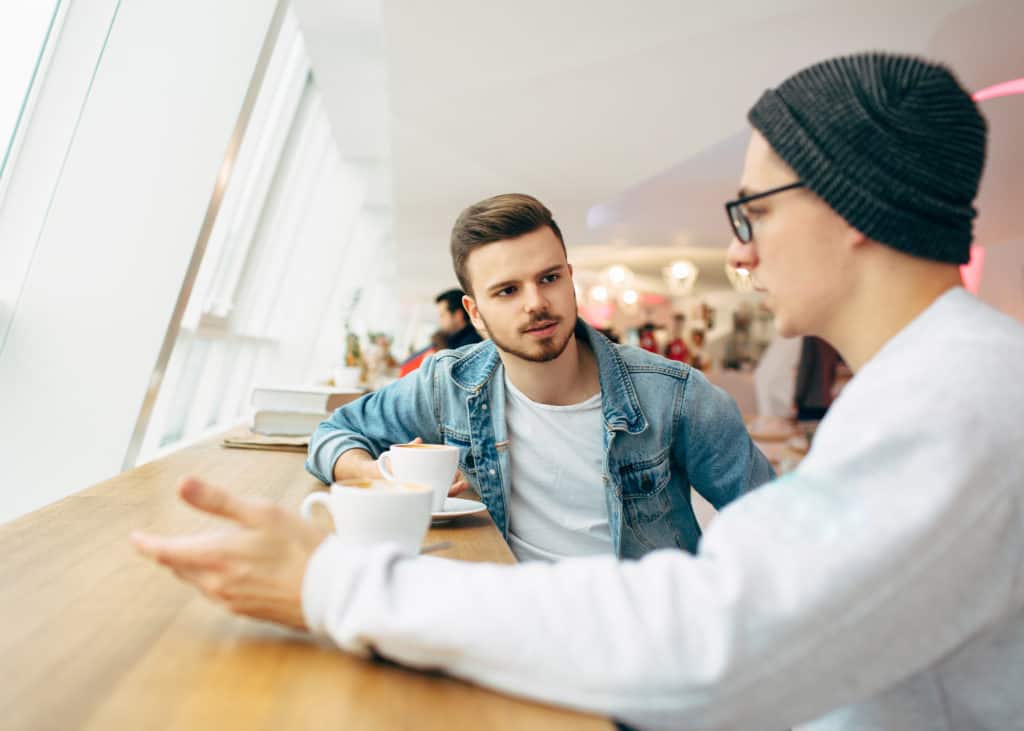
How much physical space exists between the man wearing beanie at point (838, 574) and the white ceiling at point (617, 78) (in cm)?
366

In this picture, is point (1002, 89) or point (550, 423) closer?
point (550, 423)

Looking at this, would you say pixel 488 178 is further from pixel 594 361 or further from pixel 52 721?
pixel 52 721

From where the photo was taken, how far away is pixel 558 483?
1808 millimetres

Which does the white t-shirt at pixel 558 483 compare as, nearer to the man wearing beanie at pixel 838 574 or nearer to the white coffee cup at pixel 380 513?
the white coffee cup at pixel 380 513

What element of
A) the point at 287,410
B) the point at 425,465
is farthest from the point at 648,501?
the point at 287,410

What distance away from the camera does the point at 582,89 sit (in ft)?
17.7

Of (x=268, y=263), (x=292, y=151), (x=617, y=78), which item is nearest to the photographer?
(x=617, y=78)

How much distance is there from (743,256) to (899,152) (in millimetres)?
220

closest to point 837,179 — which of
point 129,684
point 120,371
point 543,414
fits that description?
point 129,684

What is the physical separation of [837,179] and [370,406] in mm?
1309

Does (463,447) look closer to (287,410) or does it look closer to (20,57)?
(287,410)

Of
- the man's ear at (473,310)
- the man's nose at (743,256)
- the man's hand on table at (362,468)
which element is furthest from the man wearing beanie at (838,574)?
the man's ear at (473,310)

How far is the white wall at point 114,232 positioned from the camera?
2881mm

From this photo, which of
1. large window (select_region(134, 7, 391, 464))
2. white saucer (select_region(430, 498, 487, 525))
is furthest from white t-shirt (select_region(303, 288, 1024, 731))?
large window (select_region(134, 7, 391, 464))
